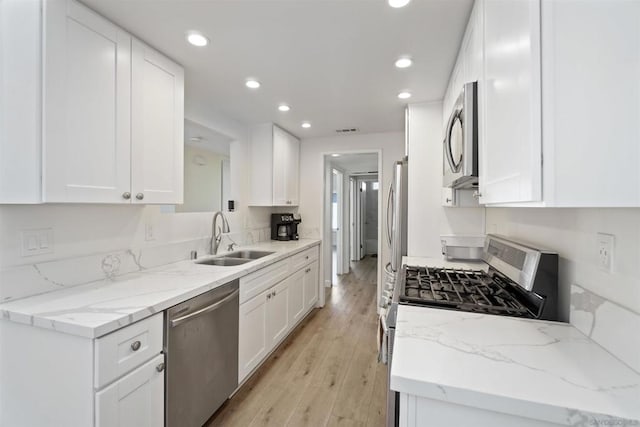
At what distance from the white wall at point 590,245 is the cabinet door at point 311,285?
7.82 feet

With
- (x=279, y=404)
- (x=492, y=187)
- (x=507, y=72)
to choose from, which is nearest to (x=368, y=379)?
(x=279, y=404)

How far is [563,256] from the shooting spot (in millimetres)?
1146

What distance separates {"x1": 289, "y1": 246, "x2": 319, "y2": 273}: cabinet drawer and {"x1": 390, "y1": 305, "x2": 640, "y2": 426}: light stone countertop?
202cm

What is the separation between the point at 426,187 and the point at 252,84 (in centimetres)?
170

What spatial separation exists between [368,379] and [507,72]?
2.23m

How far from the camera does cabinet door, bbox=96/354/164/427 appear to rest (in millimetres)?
1123

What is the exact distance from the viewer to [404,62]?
6.23ft

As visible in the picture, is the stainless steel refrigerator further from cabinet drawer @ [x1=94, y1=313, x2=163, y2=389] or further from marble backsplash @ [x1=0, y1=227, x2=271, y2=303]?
cabinet drawer @ [x1=94, y1=313, x2=163, y2=389]

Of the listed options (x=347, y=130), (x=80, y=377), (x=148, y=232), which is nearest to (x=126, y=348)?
(x=80, y=377)

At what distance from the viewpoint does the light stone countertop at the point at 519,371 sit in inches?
25.2

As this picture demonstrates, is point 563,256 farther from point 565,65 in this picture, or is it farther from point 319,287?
point 319,287

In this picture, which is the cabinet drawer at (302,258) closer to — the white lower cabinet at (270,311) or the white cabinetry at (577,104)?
the white lower cabinet at (270,311)

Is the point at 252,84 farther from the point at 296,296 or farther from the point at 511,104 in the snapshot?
the point at 296,296

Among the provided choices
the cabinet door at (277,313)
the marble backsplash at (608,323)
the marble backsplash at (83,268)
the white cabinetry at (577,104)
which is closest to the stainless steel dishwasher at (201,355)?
the cabinet door at (277,313)
